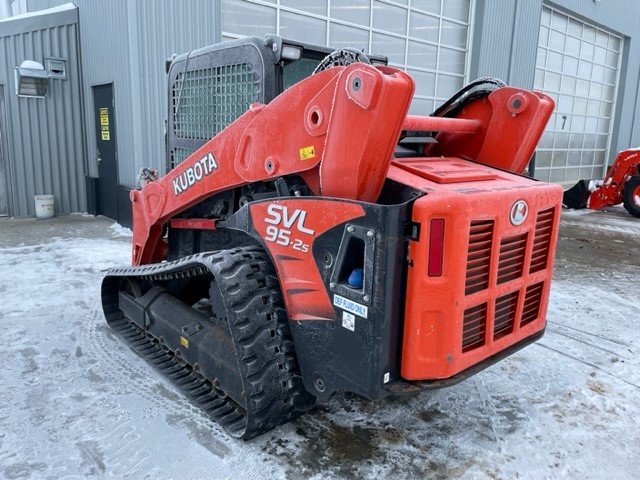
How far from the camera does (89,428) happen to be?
2.80 meters

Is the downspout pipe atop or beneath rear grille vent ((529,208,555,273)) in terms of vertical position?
atop

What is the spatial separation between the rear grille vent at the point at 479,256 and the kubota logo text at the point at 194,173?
4.87ft

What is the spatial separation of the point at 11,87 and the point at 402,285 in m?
8.97

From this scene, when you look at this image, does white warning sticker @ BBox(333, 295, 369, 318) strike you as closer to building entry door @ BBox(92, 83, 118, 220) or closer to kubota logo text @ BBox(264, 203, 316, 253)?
kubota logo text @ BBox(264, 203, 316, 253)

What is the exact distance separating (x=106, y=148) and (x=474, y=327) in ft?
25.8

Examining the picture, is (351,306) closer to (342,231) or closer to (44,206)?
(342,231)

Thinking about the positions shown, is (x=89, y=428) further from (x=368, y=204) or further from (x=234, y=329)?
(x=368, y=204)

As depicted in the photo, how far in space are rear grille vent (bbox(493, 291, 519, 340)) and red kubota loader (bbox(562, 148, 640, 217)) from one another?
967 cm

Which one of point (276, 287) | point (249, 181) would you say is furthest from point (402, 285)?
point (249, 181)

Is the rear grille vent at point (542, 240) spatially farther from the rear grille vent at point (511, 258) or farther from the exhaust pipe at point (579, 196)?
the exhaust pipe at point (579, 196)

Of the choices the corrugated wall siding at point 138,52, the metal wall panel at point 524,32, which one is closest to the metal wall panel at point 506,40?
the metal wall panel at point 524,32

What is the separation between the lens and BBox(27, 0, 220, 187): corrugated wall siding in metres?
6.73

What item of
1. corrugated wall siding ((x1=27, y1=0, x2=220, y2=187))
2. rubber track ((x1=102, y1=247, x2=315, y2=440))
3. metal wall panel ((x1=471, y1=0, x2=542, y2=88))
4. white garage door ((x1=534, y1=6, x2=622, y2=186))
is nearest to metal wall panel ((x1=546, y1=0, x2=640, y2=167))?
white garage door ((x1=534, y1=6, x2=622, y2=186))

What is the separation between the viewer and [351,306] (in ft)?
7.57
